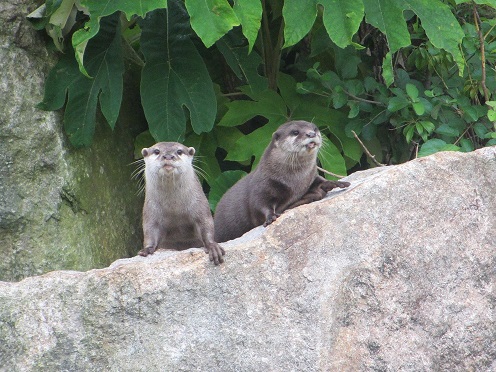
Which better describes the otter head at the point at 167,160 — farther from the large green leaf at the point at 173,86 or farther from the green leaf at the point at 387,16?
the green leaf at the point at 387,16

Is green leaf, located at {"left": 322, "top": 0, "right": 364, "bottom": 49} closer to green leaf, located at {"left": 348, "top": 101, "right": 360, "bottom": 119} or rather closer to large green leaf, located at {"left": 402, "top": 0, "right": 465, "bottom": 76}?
large green leaf, located at {"left": 402, "top": 0, "right": 465, "bottom": 76}

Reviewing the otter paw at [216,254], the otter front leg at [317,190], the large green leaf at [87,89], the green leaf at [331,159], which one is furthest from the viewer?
the green leaf at [331,159]

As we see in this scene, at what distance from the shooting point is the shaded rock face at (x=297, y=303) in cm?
313

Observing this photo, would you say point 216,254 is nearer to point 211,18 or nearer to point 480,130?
point 211,18

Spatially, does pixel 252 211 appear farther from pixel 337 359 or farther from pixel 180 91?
pixel 337 359

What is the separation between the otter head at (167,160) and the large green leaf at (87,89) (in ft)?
1.65

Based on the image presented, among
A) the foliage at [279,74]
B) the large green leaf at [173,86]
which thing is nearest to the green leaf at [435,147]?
the foliage at [279,74]

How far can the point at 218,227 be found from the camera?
4.61 metres

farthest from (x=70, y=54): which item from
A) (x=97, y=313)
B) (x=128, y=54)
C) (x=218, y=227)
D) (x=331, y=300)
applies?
(x=331, y=300)

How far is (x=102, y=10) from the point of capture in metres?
4.14

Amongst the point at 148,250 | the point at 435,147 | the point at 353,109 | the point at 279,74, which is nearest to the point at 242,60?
the point at 279,74

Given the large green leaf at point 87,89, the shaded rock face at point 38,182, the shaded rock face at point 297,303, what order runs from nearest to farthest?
the shaded rock face at point 297,303, the shaded rock face at point 38,182, the large green leaf at point 87,89

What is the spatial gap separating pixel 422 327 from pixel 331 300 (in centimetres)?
36

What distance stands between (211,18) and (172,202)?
92 cm
